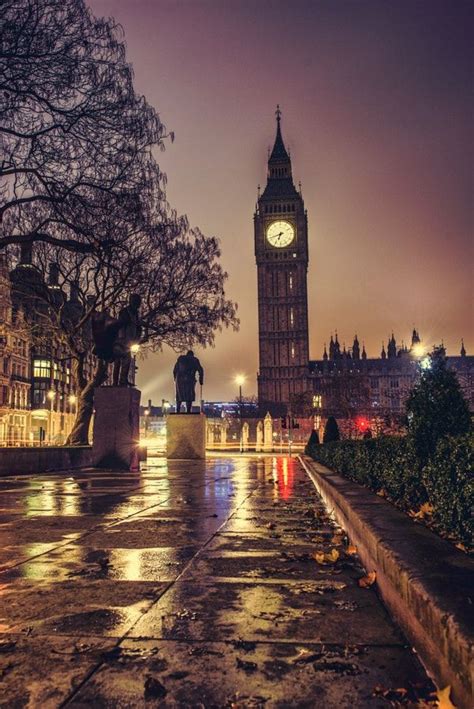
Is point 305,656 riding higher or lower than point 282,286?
lower

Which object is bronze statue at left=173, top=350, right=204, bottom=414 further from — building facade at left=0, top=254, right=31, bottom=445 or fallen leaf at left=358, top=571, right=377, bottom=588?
building facade at left=0, top=254, right=31, bottom=445

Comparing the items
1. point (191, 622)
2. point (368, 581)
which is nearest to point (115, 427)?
point (368, 581)

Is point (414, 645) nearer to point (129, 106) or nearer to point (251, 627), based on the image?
point (251, 627)

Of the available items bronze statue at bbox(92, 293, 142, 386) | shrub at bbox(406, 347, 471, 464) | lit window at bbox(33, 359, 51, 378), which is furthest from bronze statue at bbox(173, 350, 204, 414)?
lit window at bbox(33, 359, 51, 378)

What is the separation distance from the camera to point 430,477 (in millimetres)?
4293

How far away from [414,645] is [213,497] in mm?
5787

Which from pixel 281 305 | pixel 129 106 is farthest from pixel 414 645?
pixel 281 305

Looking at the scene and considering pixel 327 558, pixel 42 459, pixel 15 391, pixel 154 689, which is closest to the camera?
pixel 154 689

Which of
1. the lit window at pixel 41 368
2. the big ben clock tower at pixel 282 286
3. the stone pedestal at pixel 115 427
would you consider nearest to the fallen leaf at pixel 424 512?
the stone pedestal at pixel 115 427

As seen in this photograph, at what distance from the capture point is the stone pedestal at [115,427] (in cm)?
1500

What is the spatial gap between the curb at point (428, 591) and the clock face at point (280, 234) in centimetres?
12128

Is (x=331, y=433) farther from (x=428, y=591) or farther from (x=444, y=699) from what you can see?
(x=444, y=699)

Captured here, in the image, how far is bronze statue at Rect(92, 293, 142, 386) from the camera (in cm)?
1490

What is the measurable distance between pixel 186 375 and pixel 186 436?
2604 millimetres
